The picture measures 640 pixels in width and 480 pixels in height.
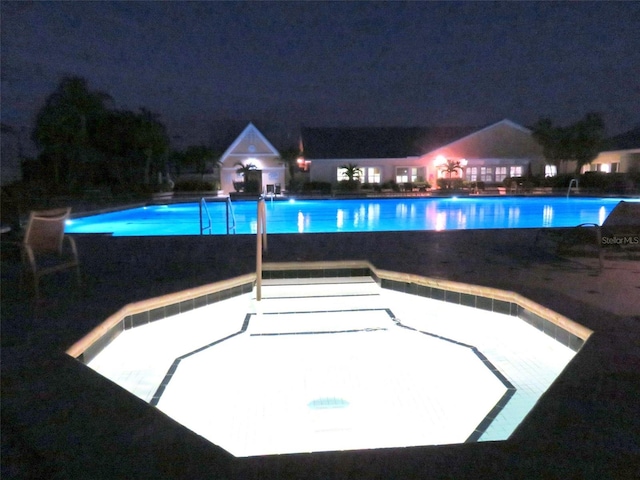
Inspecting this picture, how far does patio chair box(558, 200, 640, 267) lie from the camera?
6.79 metres

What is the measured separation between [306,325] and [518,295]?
89.5 inches

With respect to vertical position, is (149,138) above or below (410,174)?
above

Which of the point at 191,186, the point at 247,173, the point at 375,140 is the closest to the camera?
the point at 191,186

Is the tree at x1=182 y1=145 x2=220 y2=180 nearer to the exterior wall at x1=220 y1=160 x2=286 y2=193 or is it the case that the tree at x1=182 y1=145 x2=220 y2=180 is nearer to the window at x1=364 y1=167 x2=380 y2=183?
the exterior wall at x1=220 y1=160 x2=286 y2=193

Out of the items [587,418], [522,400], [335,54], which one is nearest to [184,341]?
[522,400]

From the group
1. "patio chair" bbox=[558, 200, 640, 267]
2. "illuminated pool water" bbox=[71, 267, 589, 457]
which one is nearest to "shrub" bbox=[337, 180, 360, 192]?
"patio chair" bbox=[558, 200, 640, 267]

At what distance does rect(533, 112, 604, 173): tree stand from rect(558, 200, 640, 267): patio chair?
2793cm

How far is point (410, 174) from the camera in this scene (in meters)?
34.0

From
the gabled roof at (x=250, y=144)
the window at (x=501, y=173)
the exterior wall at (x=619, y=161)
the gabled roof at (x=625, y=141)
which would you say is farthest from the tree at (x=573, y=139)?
the gabled roof at (x=250, y=144)

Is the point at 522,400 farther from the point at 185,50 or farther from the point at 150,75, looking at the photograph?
the point at 150,75

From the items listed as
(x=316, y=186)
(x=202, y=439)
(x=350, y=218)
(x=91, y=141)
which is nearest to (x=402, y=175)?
(x=316, y=186)

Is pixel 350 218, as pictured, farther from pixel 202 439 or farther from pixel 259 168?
pixel 259 168

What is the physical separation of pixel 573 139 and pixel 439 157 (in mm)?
8273

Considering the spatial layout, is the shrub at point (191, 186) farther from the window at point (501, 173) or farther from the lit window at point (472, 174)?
the window at point (501, 173)
